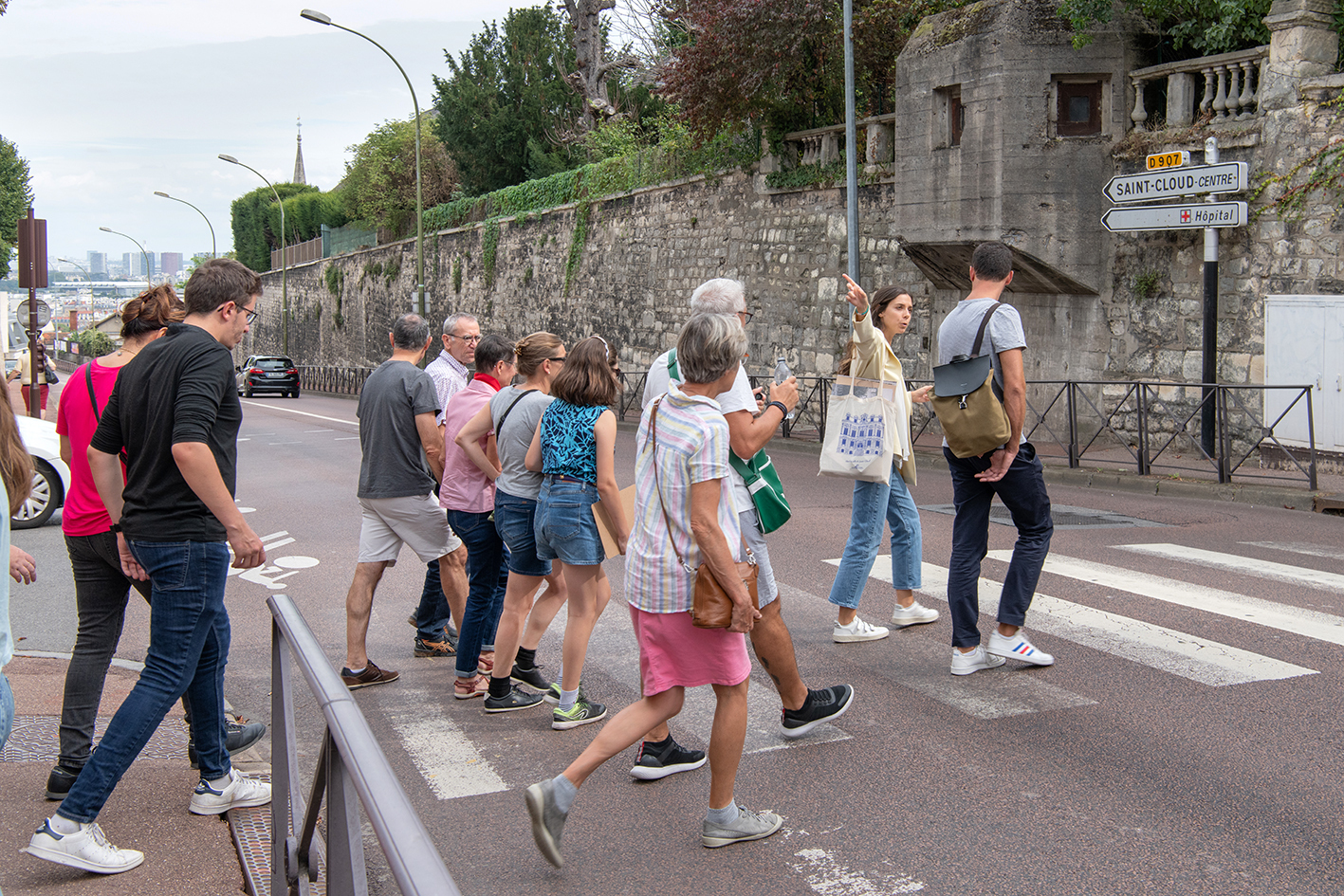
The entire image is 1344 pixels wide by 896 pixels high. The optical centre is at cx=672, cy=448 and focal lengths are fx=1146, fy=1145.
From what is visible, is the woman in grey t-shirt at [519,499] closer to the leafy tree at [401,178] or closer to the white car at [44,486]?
the white car at [44,486]

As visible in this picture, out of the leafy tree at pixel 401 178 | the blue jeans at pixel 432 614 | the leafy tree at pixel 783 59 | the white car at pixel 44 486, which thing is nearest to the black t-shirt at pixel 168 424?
the blue jeans at pixel 432 614

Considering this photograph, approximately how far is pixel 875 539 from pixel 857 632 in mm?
511

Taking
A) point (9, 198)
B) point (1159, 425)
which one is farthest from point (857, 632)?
point (9, 198)

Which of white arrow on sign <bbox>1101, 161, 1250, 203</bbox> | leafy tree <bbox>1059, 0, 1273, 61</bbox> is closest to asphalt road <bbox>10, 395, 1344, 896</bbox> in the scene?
white arrow on sign <bbox>1101, 161, 1250, 203</bbox>

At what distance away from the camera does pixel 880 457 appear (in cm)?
545

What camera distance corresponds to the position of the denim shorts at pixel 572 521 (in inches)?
179

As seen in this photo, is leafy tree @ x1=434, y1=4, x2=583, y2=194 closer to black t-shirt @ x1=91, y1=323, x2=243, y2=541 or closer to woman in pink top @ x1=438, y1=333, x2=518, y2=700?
woman in pink top @ x1=438, y1=333, x2=518, y2=700

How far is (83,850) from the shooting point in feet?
10.4

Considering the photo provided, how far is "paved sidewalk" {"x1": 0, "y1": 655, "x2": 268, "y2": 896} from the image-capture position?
315 centimetres

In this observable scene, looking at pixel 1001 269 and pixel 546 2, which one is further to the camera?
pixel 546 2

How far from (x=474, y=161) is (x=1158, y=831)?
36069 millimetres

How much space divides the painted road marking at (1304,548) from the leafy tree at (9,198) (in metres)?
60.7

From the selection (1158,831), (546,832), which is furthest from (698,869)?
(1158,831)

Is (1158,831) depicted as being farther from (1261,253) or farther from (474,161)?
(474,161)
